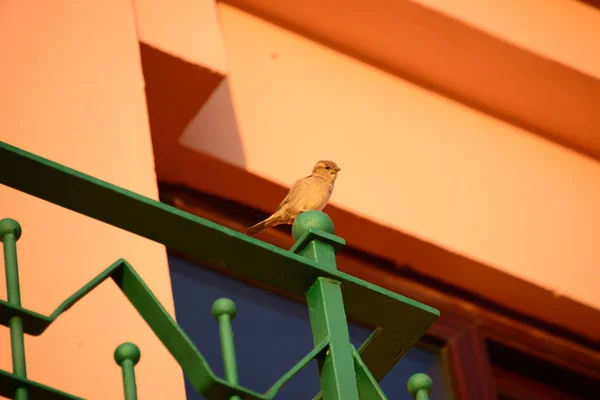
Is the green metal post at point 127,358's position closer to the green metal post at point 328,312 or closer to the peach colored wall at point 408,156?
the green metal post at point 328,312

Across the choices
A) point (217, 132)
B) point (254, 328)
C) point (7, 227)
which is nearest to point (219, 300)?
point (7, 227)

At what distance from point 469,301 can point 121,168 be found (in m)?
2.16

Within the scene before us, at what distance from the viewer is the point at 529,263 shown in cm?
575

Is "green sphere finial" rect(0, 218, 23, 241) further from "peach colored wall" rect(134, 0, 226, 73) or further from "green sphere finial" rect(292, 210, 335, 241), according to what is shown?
"peach colored wall" rect(134, 0, 226, 73)

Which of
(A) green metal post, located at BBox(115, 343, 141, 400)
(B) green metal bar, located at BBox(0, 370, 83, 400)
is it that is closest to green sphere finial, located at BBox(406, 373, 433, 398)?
(A) green metal post, located at BBox(115, 343, 141, 400)

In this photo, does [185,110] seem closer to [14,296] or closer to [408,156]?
[408,156]

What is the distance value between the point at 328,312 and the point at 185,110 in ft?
9.03

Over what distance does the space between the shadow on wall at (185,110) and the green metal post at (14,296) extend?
256 cm

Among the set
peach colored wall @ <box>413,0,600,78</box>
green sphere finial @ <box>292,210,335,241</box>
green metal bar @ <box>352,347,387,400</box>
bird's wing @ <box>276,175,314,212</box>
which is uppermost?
peach colored wall @ <box>413,0,600,78</box>

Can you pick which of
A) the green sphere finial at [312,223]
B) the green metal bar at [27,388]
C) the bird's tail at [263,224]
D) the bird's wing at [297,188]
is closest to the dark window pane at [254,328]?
the bird's tail at [263,224]

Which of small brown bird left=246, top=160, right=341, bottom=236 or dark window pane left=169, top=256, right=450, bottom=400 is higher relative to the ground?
small brown bird left=246, top=160, right=341, bottom=236

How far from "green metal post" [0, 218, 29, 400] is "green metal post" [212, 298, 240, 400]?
0.35m

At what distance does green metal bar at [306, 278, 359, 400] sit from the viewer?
2.36 m

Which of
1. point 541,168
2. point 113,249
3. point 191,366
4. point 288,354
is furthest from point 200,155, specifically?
point 191,366
